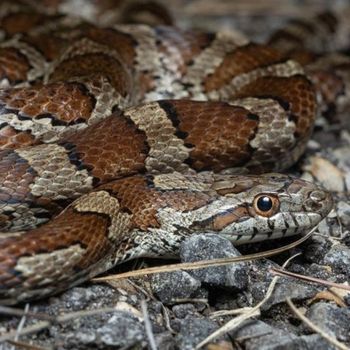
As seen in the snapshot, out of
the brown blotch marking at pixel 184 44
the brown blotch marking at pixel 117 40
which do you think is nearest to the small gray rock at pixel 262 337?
the brown blotch marking at pixel 117 40

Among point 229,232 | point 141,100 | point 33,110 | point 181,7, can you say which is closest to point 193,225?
point 229,232

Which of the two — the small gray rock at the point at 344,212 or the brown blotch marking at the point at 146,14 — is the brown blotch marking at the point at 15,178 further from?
the brown blotch marking at the point at 146,14

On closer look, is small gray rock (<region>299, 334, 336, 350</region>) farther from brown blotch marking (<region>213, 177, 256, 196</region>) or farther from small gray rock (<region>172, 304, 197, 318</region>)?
brown blotch marking (<region>213, 177, 256, 196</region>)

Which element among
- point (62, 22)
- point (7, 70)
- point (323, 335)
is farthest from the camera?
point (62, 22)

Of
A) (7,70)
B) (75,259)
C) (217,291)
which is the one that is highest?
(7,70)

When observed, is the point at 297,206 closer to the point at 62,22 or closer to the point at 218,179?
the point at 218,179
